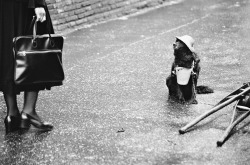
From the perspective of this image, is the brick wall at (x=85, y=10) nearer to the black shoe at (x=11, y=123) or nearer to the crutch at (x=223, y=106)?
the black shoe at (x=11, y=123)

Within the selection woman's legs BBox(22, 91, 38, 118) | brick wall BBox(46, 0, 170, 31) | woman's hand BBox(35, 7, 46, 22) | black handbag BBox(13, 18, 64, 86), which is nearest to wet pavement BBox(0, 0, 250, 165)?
woman's legs BBox(22, 91, 38, 118)

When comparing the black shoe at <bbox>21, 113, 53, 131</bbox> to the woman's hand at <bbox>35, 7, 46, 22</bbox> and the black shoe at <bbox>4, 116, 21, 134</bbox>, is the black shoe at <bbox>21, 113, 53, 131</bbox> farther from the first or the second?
the woman's hand at <bbox>35, 7, 46, 22</bbox>

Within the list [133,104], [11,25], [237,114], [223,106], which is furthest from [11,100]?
[237,114]

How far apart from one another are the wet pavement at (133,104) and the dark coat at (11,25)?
64cm

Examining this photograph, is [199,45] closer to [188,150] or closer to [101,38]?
[101,38]

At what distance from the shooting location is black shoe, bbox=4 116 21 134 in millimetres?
5344

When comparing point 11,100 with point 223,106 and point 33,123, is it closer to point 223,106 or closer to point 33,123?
point 33,123

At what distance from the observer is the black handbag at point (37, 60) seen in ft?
16.2

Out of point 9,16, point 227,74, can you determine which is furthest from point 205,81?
point 9,16

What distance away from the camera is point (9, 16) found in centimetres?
508

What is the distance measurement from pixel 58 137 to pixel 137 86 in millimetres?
1837

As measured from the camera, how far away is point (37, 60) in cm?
500

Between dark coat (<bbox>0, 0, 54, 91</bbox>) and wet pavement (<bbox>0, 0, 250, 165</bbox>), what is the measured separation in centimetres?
64

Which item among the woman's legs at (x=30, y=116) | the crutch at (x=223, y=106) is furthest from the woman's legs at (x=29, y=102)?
the crutch at (x=223, y=106)
